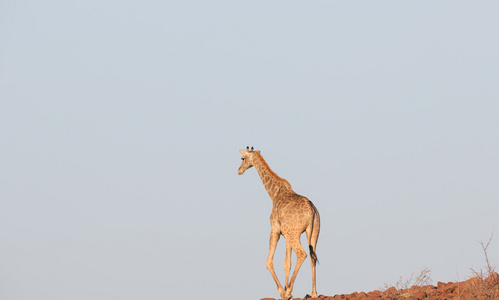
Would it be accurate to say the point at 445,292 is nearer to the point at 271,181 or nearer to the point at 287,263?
the point at 287,263

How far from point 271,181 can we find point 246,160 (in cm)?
152

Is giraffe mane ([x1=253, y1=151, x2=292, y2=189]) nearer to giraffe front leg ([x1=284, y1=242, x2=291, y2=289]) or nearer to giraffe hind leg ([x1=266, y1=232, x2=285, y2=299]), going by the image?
giraffe hind leg ([x1=266, y1=232, x2=285, y2=299])

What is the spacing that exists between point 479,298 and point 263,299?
5.31 metres

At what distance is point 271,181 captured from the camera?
2050 cm

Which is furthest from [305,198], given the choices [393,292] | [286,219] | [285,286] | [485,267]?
[485,267]

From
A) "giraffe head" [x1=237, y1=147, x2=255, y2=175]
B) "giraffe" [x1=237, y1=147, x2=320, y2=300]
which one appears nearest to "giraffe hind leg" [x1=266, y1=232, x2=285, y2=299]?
"giraffe" [x1=237, y1=147, x2=320, y2=300]

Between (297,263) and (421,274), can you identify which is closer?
(421,274)

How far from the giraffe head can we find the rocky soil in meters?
5.64

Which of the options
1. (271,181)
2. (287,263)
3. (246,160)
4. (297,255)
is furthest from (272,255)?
(246,160)

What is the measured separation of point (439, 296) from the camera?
15000mm

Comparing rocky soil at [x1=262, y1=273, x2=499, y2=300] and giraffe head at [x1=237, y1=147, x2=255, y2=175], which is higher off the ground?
giraffe head at [x1=237, y1=147, x2=255, y2=175]

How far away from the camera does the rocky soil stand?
14086 millimetres

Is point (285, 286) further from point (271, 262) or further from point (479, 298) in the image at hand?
point (479, 298)

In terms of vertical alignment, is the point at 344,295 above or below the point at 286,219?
below
